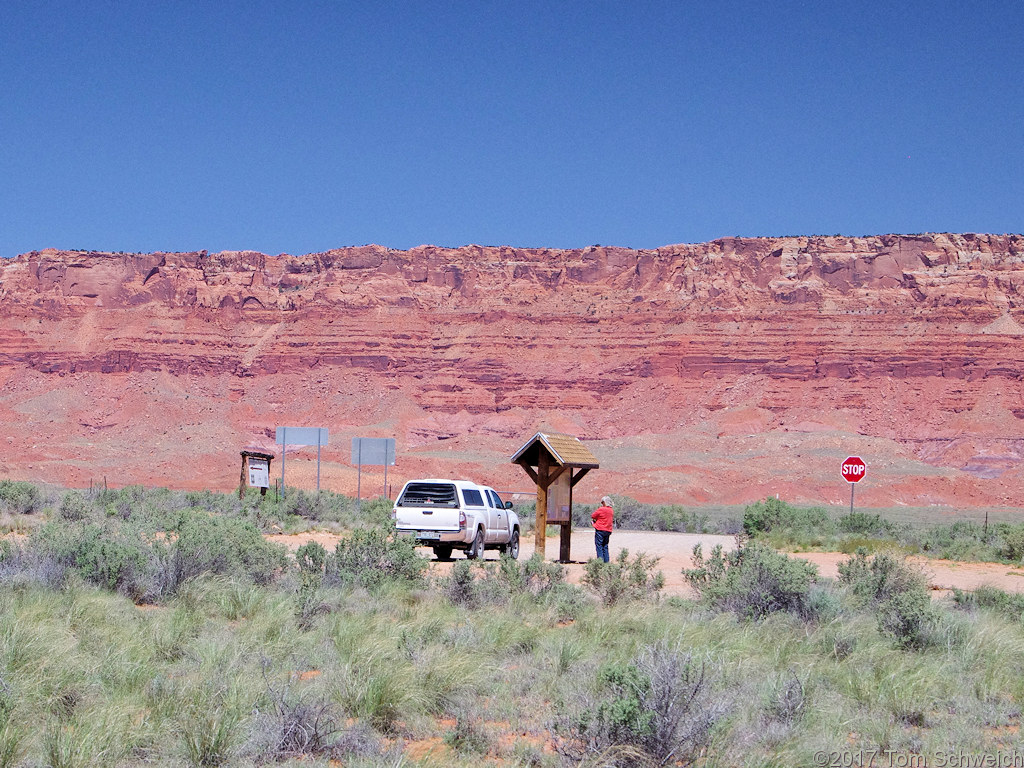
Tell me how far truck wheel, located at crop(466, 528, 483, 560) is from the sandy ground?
815 millimetres

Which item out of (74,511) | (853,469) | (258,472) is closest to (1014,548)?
(853,469)

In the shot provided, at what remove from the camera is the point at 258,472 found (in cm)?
2731

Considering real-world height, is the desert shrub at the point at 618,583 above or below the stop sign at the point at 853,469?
below

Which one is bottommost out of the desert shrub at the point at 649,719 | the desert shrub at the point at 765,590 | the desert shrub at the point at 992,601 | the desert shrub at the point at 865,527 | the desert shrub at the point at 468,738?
the desert shrub at the point at 468,738

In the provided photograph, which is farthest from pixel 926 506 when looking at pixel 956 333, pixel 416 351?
pixel 416 351

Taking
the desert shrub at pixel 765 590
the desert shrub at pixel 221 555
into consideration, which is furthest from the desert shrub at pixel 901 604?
the desert shrub at pixel 221 555

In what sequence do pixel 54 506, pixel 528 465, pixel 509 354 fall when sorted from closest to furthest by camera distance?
pixel 528 465 → pixel 54 506 → pixel 509 354

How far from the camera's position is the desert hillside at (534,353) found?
77.0 m

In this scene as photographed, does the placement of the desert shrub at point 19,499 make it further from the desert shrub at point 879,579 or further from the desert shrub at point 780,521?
the desert shrub at point 879,579

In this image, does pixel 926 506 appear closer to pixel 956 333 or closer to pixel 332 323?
pixel 956 333

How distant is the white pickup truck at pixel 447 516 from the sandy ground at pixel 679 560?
601 millimetres

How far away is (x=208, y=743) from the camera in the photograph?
19.7 feet

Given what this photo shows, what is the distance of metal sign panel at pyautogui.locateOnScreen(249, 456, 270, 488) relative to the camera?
26859 millimetres

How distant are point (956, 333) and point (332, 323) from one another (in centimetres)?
5548
